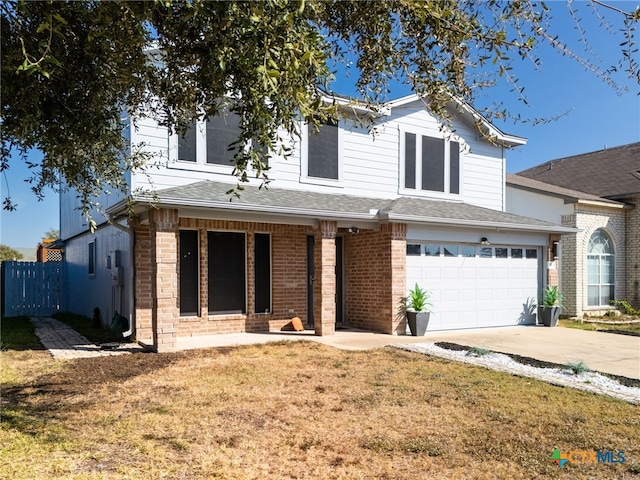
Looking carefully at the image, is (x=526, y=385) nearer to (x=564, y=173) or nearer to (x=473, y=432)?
(x=473, y=432)

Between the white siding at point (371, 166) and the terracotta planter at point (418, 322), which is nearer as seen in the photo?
the white siding at point (371, 166)

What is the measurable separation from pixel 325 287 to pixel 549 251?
733cm

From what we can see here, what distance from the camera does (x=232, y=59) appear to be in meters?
3.49

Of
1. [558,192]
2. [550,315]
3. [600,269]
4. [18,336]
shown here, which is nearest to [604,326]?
[550,315]

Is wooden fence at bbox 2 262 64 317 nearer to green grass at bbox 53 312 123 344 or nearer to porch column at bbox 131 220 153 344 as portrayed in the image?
green grass at bbox 53 312 123 344

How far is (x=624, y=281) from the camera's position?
1689 cm

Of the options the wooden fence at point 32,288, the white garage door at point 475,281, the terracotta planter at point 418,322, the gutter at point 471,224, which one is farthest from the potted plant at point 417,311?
the wooden fence at point 32,288

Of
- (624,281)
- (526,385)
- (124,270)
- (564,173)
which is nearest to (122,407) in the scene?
(526,385)

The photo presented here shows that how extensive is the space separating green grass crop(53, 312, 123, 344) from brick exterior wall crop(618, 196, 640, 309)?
16.5 m

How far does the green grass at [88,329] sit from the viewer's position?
10.4m

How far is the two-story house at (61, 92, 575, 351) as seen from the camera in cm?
1007

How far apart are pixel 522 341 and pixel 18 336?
38.1 ft

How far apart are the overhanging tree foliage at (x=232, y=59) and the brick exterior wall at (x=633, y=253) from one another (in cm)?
1479

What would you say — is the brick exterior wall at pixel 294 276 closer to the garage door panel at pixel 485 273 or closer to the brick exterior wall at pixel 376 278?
the brick exterior wall at pixel 376 278
